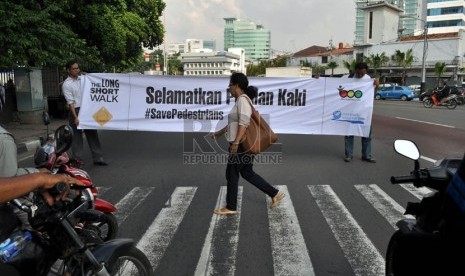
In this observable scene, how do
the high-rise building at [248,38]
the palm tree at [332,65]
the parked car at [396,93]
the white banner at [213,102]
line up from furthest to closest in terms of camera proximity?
the high-rise building at [248,38], the palm tree at [332,65], the parked car at [396,93], the white banner at [213,102]

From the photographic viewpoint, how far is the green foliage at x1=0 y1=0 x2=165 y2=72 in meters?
10.5

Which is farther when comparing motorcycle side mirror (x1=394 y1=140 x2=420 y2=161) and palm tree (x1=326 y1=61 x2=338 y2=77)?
palm tree (x1=326 y1=61 x2=338 y2=77)

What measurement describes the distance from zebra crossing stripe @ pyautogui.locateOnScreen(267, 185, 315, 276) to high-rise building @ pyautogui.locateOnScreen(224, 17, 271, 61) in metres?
152

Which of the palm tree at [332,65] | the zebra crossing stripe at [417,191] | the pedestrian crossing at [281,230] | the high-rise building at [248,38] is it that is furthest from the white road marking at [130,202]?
the high-rise building at [248,38]

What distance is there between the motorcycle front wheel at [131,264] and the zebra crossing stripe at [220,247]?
0.84 m

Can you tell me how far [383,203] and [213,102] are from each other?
4348 mm

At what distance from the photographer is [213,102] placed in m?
8.91

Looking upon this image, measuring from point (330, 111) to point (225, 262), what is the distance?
576 centimetres

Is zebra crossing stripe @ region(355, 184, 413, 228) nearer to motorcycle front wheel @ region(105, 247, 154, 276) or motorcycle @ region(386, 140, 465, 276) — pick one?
motorcycle @ region(386, 140, 465, 276)

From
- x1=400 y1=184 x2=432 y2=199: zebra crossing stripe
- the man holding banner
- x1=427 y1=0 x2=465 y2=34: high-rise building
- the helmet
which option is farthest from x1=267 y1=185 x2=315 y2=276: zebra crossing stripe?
x1=427 y1=0 x2=465 y2=34: high-rise building

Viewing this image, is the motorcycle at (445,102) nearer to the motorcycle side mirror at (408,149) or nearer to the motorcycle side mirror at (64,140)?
the motorcycle side mirror at (408,149)

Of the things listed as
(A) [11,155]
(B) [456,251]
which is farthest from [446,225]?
(A) [11,155]

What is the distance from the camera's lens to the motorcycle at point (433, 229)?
1.58 meters

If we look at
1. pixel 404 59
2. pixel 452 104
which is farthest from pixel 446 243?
pixel 404 59
